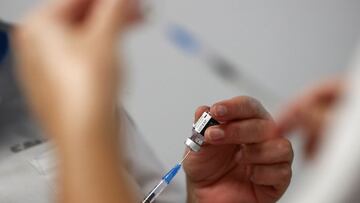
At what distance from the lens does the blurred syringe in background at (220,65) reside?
2.05 ft

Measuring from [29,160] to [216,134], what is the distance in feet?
0.94

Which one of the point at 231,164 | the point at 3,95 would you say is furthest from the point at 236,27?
the point at 3,95

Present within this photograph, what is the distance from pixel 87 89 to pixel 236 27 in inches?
20.9

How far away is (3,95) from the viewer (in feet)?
2.08

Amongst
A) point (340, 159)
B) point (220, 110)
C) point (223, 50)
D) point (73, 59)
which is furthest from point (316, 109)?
point (223, 50)

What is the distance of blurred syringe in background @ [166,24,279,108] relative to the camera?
2.05 feet

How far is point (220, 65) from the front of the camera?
2.15 ft

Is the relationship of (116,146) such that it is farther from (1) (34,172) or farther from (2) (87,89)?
(1) (34,172)

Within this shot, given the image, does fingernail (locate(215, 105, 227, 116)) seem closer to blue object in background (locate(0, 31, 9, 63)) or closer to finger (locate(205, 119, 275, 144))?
finger (locate(205, 119, 275, 144))

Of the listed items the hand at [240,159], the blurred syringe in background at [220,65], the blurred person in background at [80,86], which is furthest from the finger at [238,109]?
the blurred person in background at [80,86]

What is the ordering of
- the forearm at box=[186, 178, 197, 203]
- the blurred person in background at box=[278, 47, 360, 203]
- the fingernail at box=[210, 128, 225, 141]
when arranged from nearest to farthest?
the blurred person in background at box=[278, 47, 360, 203], the fingernail at box=[210, 128, 225, 141], the forearm at box=[186, 178, 197, 203]

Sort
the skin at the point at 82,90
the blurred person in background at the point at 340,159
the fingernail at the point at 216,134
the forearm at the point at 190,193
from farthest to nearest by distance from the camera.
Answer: the forearm at the point at 190,193 → the fingernail at the point at 216,134 → the skin at the point at 82,90 → the blurred person in background at the point at 340,159

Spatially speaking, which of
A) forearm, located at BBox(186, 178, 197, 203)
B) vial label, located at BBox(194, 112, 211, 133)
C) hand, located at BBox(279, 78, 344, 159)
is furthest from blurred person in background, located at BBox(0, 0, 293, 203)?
forearm, located at BBox(186, 178, 197, 203)

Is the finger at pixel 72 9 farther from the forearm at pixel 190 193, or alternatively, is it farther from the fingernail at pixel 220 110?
the forearm at pixel 190 193
